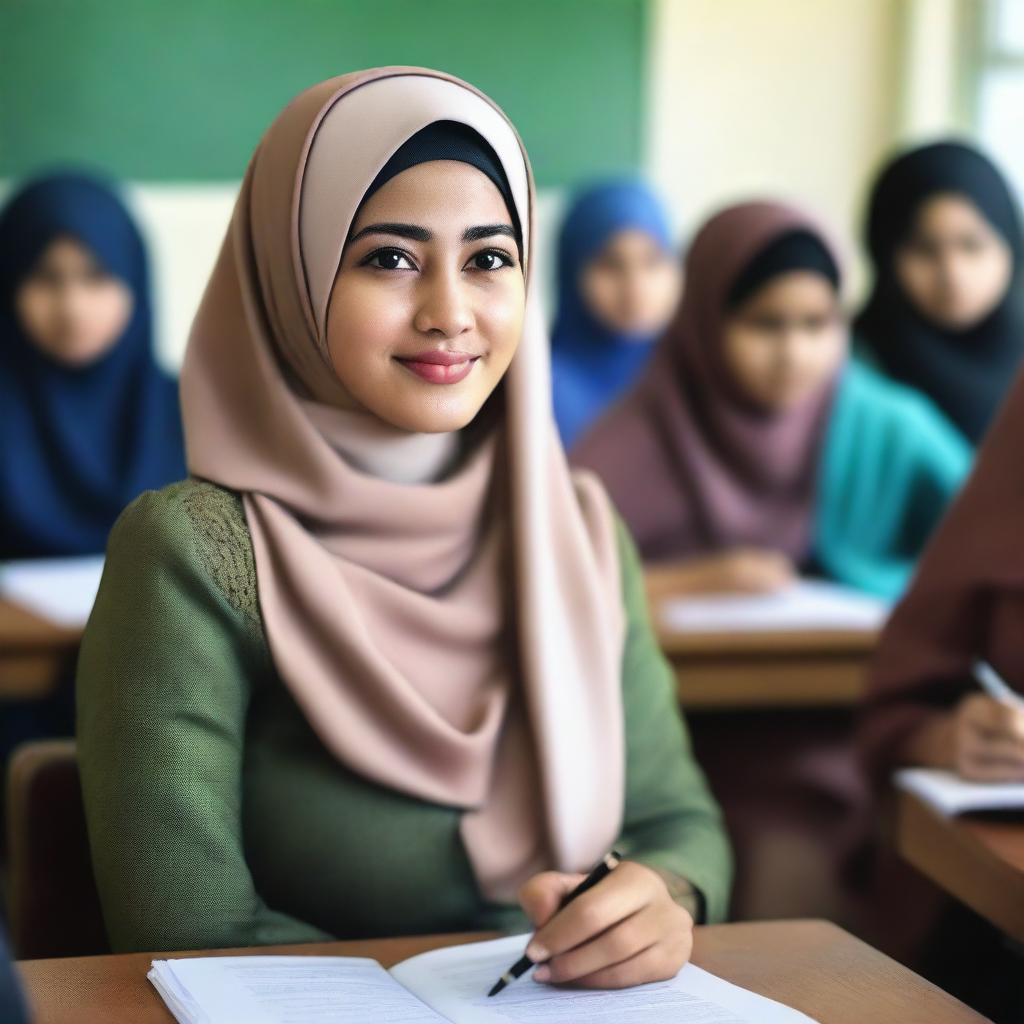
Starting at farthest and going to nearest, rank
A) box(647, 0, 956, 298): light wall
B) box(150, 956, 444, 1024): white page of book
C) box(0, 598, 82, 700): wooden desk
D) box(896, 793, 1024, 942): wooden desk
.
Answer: box(647, 0, 956, 298): light wall < box(0, 598, 82, 700): wooden desk < box(896, 793, 1024, 942): wooden desk < box(150, 956, 444, 1024): white page of book

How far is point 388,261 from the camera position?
111 cm

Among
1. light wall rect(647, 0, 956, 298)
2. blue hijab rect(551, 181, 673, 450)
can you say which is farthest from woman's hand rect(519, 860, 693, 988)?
light wall rect(647, 0, 956, 298)

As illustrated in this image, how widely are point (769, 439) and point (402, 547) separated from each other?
5.56ft

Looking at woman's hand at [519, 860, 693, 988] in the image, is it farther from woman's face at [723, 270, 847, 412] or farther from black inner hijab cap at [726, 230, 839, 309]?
black inner hijab cap at [726, 230, 839, 309]

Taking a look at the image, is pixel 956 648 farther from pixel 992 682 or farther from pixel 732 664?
pixel 732 664

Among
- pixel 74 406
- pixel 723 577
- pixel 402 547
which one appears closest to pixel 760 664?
pixel 723 577

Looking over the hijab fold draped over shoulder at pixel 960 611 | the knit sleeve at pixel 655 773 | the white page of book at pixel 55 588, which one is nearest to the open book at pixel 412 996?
the knit sleeve at pixel 655 773

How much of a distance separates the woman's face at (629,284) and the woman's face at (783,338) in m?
1.47

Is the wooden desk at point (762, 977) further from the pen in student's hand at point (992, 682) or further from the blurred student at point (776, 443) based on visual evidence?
the blurred student at point (776, 443)

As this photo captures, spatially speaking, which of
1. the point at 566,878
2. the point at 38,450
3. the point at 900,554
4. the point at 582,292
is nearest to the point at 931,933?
the point at 566,878

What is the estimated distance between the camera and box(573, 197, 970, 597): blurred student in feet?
8.91

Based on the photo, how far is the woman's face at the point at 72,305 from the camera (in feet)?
10.5

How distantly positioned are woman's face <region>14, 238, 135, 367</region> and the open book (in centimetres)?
243

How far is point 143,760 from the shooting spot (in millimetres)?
1048
